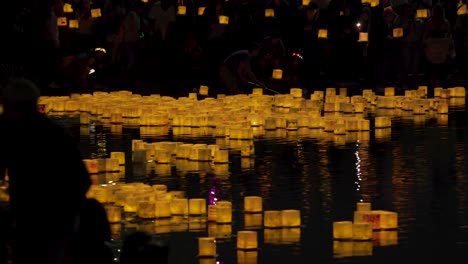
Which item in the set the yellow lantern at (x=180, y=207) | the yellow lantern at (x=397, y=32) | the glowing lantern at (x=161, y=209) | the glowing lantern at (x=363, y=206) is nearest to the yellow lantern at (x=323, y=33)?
the yellow lantern at (x=397, y=32)

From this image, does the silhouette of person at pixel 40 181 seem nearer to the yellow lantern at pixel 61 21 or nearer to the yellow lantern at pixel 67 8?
the yellow lantern at pixel 61 21

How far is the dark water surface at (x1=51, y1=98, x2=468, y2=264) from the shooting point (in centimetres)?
1277

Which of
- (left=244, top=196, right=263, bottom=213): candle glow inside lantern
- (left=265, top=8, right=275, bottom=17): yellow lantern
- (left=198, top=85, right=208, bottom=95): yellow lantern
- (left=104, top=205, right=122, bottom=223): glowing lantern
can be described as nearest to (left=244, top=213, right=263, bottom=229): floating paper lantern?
(left=244, top=196, right=263, bottom=213): candle glow inside lantern

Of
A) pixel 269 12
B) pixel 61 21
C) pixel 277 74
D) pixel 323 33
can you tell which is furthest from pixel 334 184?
pixel 61 21

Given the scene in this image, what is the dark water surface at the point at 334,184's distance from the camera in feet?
41.9

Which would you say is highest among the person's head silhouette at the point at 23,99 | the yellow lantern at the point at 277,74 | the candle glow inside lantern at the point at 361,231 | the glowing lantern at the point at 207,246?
the yellow lantern at the point at 277,74

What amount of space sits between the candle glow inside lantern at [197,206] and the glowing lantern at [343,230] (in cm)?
172

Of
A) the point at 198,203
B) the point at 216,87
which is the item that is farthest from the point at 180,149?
the point at 216,87

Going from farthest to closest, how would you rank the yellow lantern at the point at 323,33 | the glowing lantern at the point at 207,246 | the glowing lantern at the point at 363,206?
the yellow lantern at the point at 323,33 < the glowing lantern at the point at 363,206 < the glowing lantern at the point at 207,246

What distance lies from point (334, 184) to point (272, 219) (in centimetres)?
264

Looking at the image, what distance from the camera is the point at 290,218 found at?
13.7 m

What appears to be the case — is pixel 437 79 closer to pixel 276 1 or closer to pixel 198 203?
pixel 276 1

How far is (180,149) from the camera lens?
61.6ft

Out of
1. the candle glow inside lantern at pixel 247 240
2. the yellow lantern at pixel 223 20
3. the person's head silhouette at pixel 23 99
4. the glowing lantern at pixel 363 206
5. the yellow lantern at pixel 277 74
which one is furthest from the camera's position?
the yellow lantern at pixel 223 20
